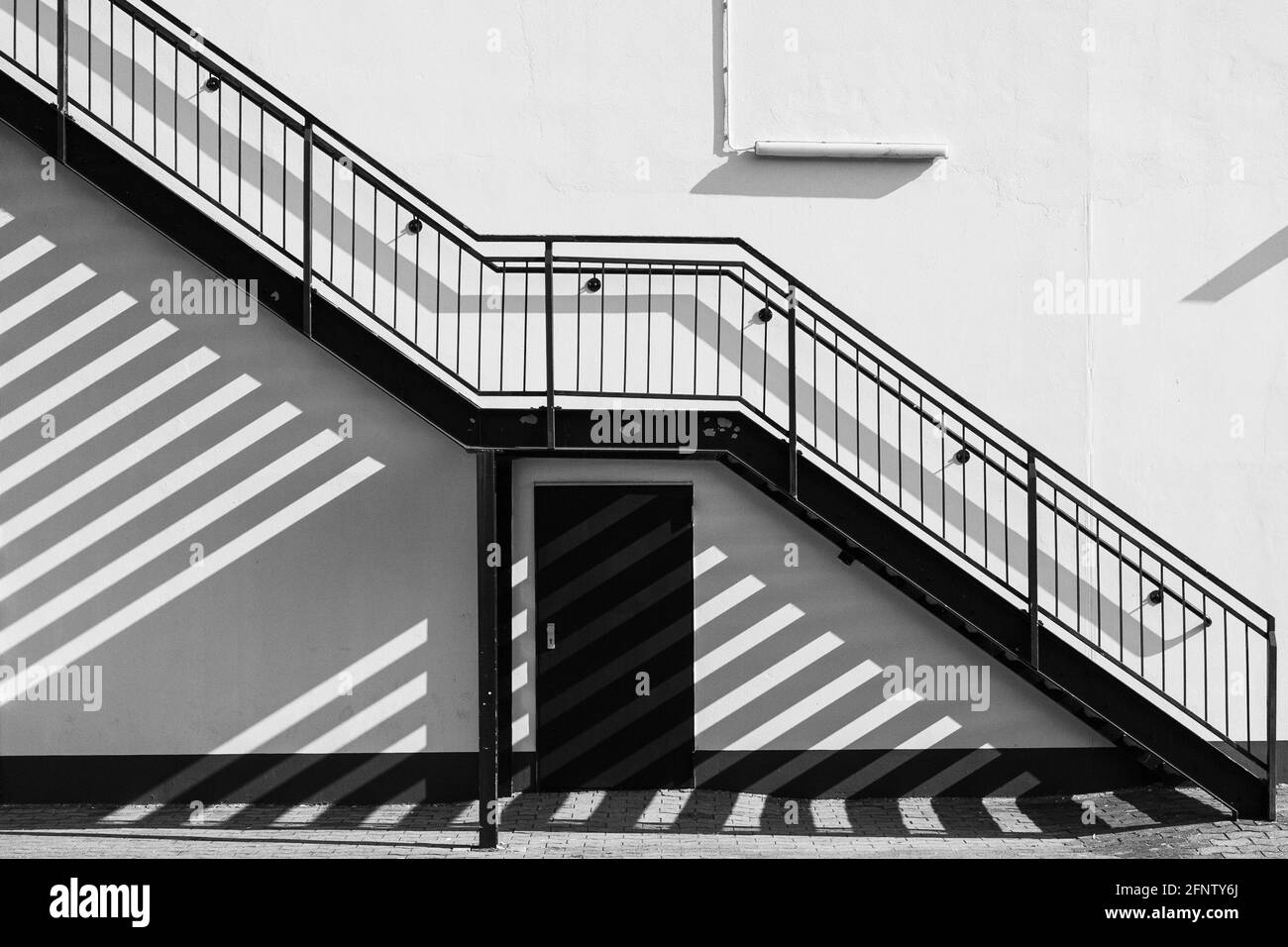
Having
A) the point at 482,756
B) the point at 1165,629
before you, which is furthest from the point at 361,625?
the point at 1165,629

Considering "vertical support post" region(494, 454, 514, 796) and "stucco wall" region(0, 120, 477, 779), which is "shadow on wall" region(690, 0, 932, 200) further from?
"stucco wall" region(0, 120, 477, 779)

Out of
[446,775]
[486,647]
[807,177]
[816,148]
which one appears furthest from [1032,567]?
[446,775]

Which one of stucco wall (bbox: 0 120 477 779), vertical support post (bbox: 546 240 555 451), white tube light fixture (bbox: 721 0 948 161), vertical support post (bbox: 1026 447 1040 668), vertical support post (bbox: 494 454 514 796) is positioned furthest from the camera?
white tube light fixture (bbox: 721 0 948 161)

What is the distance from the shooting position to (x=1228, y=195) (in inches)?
388

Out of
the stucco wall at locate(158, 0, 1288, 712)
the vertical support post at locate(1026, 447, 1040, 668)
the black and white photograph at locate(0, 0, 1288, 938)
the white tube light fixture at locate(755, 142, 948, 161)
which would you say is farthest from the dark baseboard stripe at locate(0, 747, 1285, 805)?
the white tube light fixture at locate(755, 142, 948, 161)

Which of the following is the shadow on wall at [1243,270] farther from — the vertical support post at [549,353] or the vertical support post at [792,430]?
the vertical support post at [549,353]

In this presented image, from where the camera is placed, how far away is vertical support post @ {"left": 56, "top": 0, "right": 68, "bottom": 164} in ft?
27.2

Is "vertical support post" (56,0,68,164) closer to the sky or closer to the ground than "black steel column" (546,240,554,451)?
closer to the sky

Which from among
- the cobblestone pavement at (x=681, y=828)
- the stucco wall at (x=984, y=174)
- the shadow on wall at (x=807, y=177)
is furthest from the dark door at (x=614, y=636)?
the shadow on wall at (x=807, y=177)

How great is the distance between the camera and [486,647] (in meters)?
8.34

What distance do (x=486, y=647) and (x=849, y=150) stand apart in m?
4.44

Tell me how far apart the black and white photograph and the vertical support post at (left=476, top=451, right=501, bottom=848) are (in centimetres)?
68

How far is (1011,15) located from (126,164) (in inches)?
248

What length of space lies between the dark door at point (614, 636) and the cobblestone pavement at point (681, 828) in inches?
10.0
